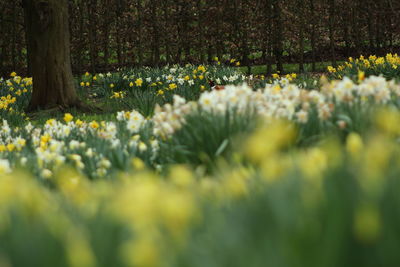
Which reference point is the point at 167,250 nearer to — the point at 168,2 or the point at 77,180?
the point at 77,180

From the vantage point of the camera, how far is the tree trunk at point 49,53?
26.6 feet

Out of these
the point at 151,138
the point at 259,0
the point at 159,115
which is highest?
the point at 259,0

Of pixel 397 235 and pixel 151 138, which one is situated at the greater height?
pixel 397 235

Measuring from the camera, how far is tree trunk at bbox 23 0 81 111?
811cm

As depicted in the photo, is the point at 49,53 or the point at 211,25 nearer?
the point at 49,53

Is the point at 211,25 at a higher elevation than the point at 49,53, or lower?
higher

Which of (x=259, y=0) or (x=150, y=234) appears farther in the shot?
(x=259, y=0)

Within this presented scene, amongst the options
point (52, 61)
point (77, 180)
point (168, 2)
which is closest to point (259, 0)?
point (168, 2)

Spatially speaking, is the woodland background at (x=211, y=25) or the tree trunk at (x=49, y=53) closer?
the tree trunk at (x=49, y=53)

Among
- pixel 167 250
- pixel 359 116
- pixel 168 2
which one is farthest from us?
pixel 168 2

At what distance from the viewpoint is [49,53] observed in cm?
820

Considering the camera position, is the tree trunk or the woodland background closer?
the tree trunk

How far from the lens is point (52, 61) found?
823 cm

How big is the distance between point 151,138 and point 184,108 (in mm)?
706
